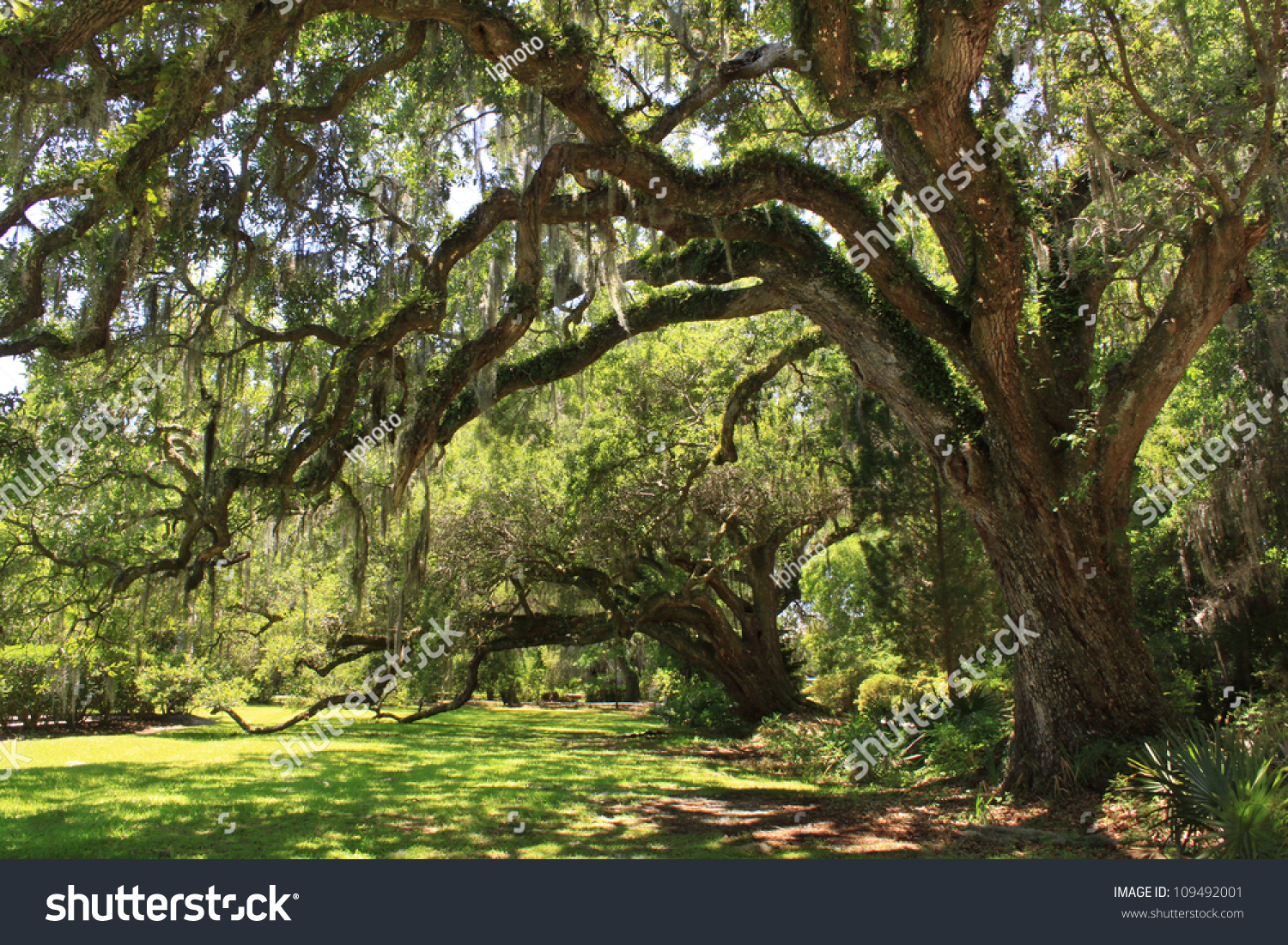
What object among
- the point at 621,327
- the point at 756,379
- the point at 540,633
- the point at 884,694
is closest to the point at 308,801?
the point at 621,327

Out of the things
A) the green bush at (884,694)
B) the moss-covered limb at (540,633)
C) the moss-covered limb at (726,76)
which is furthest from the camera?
the moss-covered limb at (540,633)

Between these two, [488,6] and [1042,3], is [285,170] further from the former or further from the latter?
[1042,3]

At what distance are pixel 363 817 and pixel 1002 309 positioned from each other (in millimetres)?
7041

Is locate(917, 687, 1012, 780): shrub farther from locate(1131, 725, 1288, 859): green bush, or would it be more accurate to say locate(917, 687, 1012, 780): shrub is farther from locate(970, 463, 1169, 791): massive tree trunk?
locate(1131, 725, 1288, 859): green bush

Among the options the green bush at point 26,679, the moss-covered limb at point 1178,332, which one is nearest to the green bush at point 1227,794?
the moss-covered limb at point 1178,332

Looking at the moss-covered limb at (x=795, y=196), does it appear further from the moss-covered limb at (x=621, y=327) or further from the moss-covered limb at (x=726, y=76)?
the moss-covered limb at (x=621, y=327)

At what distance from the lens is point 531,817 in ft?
22.2

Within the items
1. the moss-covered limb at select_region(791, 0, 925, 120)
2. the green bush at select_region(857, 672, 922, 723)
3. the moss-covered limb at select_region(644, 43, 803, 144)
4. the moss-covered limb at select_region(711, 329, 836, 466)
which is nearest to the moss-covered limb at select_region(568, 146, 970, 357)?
the moss-covered limb at select_region(644, 43, 803, 144)

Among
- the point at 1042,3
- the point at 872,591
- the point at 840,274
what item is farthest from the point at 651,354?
the point at 1042,3

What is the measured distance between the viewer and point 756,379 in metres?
10.7

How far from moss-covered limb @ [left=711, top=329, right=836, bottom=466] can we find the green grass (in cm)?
449

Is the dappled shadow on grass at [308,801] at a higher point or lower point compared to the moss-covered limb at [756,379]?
lower

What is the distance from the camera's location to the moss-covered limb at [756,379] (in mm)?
10102

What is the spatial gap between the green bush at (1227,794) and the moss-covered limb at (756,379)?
6.14m
